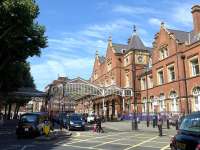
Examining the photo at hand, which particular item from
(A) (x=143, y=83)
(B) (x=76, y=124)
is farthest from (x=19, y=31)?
(A) (x=143, y=83)

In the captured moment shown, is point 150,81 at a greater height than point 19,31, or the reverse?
point 19,31

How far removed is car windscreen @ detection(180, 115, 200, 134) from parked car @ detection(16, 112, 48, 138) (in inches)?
685

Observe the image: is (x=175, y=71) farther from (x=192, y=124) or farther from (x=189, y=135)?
(x=189, y=135)

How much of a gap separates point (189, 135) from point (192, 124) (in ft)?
2.40

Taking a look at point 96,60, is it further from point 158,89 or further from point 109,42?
point 158,89

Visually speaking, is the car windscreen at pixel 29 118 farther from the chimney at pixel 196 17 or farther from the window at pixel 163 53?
the chimney at pixel 196 17

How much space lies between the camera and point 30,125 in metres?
25.5

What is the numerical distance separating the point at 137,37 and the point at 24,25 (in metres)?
43.0

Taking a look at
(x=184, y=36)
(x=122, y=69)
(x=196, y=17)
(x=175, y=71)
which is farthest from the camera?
(x=122, y=69)

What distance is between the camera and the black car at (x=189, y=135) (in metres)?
8.50

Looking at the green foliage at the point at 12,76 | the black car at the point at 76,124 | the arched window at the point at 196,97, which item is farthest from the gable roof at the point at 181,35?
the green foliage at the point at 12,76

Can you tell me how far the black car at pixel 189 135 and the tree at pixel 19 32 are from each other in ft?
53.9

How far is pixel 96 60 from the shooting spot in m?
83.5

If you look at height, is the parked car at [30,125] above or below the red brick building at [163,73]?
below
